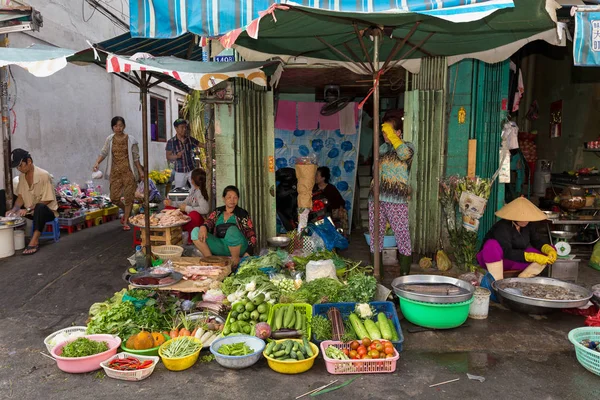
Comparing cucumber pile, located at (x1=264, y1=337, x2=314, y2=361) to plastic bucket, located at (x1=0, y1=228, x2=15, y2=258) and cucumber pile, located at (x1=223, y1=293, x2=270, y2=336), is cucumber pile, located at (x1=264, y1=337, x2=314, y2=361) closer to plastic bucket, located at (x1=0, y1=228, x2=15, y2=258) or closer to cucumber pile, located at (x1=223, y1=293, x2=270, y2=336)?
cucumber pile, located at (x1=223, y1=293, x2=270, y2=336)

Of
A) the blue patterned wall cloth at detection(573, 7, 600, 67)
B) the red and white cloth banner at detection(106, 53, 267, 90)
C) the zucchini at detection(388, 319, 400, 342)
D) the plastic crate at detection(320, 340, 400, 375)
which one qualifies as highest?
the blue patterned wall cloth at detection(573, 7, 600, 67)

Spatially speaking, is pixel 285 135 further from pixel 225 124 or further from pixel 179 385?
pixel 179 385

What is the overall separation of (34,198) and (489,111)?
7524mm

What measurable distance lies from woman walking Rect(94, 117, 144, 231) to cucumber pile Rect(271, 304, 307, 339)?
5.43 metres

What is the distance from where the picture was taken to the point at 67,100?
11.1m

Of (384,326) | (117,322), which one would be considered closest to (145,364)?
(117,322)

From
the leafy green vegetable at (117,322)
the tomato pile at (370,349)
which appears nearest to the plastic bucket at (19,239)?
the leafy green vegetable at (117,322)

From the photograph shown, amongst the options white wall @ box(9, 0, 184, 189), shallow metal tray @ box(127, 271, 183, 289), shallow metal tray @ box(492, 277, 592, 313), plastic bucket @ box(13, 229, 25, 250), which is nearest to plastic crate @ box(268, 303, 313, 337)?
shallow metal tray @ box(127, 271, 183, 289)

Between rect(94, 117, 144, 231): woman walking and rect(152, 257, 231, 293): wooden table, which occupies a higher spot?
rect(94, 117, 144, 231): woman walking

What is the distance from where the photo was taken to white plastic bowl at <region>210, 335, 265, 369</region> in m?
3.64

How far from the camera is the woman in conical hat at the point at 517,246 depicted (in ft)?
16.9

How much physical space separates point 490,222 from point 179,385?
5389mm

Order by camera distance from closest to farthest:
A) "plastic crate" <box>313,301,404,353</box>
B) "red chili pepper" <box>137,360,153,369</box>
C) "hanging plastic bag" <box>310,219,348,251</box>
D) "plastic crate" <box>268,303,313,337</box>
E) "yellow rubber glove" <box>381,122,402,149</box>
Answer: "red chili pepper" <box>137,360,153,369</box> < "plastic crate" <box>268,303,313,337</box> < "plastic crate" <box>313,301,404,353</box> < "yellow rubber glove" <box>381,122,402,149</box> < "hanging plastic bag" <box>310,219,348,251</box>

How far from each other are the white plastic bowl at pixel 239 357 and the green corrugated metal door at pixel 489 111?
14.9ft
